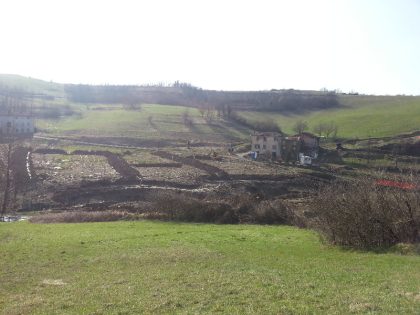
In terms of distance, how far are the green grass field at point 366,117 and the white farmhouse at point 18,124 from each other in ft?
212

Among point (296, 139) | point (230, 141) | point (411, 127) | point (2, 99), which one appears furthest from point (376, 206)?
point (2, 99)

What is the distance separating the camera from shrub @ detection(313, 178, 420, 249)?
77.0 ft

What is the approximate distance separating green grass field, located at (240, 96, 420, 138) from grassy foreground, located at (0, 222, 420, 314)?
326 feet

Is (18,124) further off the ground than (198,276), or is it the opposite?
(198,276)

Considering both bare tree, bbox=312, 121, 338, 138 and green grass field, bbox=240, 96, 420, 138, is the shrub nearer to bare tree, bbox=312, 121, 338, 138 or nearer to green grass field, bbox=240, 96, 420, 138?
green grass field, bbox=240, 96, 420, 138

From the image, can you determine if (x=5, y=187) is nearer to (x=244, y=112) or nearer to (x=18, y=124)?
(x=18, y=124)

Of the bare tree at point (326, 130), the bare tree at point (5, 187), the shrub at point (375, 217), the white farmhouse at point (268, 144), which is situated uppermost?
the shrub at point (375, 217)

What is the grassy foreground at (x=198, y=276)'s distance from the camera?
41.8 feet

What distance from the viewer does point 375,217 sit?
23.8 meters

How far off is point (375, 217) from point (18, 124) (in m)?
99.7

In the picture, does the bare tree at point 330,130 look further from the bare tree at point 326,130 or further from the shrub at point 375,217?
the shrub at point 375,217

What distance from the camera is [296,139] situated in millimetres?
101250

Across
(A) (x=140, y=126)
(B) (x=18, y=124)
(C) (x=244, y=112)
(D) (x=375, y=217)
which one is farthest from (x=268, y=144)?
(D) (x=375, y=217)

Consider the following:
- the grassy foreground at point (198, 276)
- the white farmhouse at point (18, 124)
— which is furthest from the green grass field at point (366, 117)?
the grassy foreground at point (198, 276)
